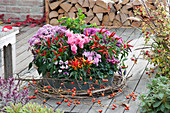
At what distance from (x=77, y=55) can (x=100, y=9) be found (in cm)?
269

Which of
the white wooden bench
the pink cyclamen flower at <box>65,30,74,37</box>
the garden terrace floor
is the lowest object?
the garden terrace floor

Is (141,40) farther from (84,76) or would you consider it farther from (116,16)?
(84,76)

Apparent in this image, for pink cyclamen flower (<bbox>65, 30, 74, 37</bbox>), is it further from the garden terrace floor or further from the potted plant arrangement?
the garden terrace floor

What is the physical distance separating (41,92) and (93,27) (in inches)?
33.5

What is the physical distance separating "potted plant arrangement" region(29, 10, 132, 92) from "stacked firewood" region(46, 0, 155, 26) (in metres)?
2.52

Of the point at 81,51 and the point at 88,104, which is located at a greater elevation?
the point at 81,51

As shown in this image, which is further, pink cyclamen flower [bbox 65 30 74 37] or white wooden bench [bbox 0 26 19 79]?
white wooden bench [bbox 0 26 19 79]

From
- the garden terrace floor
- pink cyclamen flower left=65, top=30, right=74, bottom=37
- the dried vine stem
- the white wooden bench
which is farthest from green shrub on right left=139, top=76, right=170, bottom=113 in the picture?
the white wooden bench

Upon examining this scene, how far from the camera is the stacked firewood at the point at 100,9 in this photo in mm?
Answer: 5566

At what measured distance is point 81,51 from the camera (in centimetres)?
304

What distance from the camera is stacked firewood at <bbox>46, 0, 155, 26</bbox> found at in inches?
219

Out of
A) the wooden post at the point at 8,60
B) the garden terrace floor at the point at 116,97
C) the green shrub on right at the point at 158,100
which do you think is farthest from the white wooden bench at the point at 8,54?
the green shrub on right at the point at 158,100

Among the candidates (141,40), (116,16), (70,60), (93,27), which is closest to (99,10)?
(116,16)

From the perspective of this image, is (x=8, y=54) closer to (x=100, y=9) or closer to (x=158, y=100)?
(x=158, y=100)
